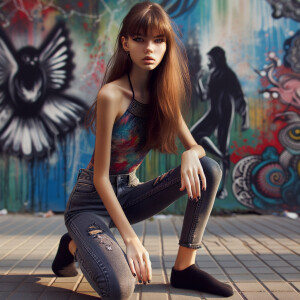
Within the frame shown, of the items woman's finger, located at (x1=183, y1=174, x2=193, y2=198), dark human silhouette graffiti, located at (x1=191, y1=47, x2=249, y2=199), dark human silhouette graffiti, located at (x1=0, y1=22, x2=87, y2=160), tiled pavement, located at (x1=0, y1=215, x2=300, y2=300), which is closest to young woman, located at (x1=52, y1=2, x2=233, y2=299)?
woman's finger, located at (x1=183, y1=174, x2=193, y2=198)

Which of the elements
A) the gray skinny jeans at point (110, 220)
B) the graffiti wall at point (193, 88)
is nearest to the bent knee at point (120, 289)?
the gray skinny jeans at point (110, 220)

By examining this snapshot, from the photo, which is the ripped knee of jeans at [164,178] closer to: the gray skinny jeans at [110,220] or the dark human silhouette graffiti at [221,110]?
the gray skinny jeans at [110,220]

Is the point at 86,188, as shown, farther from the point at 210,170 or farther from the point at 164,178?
the point at 210,170

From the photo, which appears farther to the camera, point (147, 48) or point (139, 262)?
point (147, 48)

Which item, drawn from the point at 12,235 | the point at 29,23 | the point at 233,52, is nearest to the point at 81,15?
the point at 29,23

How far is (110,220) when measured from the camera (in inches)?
99.1

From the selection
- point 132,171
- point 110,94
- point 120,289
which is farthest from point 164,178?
point 120,289

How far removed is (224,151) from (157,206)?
3060mm

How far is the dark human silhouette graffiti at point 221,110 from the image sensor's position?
18.0 ft

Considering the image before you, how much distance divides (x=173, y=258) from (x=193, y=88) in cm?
272

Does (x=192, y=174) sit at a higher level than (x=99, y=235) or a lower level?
higher

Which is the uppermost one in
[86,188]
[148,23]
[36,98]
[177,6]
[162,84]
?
[177,6]

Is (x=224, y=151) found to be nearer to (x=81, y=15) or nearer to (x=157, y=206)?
(x=81, y=15)

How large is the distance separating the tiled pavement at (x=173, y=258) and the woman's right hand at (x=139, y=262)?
16.7 inches
